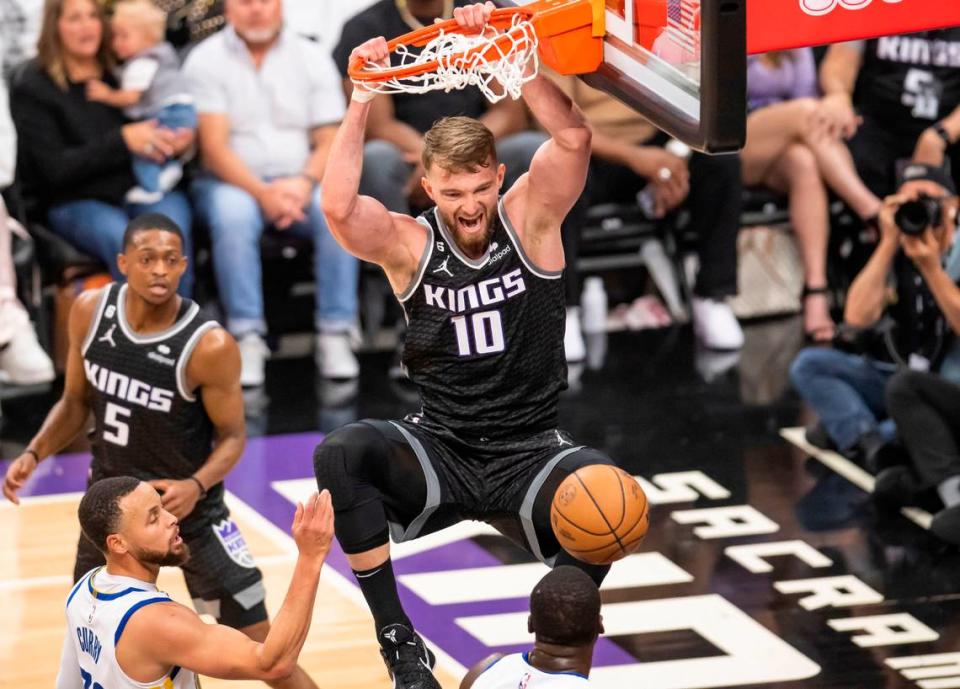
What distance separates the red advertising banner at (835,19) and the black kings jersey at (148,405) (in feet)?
6.92

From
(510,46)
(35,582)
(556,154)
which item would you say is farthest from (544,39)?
(35,582)

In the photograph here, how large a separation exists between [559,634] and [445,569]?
2.77 meters

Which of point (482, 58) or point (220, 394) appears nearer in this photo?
point (482, 58)

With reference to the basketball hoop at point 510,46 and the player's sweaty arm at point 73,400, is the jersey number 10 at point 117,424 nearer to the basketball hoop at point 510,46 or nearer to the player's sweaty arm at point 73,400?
the player's sweaty arm at point 73,400

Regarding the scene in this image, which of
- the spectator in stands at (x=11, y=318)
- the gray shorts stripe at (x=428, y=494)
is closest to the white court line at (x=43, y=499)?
the spectator in stands at (x=11, y=318)

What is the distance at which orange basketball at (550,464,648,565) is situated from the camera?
4.84 meters

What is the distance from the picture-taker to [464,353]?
5238 mm

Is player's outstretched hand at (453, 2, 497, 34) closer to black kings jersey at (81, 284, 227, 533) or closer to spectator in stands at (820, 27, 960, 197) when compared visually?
black kings jersey at (81, 284, 227, 533)

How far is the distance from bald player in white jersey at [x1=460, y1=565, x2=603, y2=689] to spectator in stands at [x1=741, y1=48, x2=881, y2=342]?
5.83 m

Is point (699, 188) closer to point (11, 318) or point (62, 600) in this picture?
point (11, 318)

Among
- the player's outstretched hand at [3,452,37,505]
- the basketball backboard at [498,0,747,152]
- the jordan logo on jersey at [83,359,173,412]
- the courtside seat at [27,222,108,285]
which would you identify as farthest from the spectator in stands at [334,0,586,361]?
the basketball backboard at [498,0,747,152]

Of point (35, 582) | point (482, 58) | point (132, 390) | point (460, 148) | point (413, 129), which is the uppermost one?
point (482, 58)

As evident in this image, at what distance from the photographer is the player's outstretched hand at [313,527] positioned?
14.5ft

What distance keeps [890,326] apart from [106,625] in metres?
4.38
